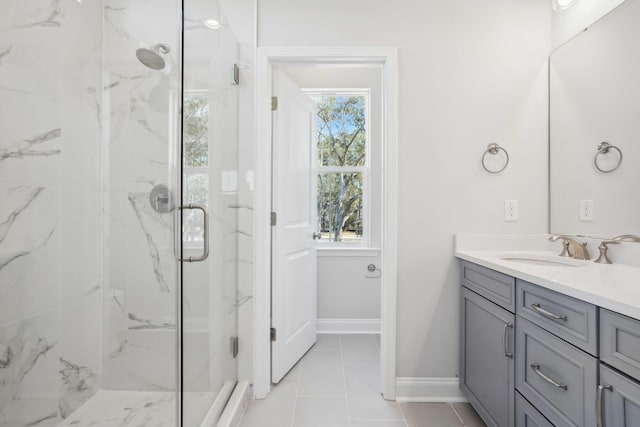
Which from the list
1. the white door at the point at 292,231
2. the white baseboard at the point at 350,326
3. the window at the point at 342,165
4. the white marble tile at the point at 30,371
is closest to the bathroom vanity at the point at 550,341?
the white door at the point at 292,231

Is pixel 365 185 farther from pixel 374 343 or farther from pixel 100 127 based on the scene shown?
pixel 100 127

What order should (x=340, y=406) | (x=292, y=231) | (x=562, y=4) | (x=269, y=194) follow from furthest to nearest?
(x=292, y=231) → (x=269, y=194) → (x=340, y=406) → (x=562, y=4)

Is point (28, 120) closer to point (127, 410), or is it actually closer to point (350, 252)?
point (127, 410)

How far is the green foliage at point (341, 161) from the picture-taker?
3.27 meters

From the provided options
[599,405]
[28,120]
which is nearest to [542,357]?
[599,405]

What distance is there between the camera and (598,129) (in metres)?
1.63

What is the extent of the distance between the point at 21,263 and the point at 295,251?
1.50 m

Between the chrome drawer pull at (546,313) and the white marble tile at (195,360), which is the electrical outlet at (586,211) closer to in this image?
the chrome drawer pull at (546,313)

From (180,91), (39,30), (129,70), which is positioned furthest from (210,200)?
(39,30)

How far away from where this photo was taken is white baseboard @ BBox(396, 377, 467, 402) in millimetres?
1944

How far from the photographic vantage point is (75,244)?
1.21m

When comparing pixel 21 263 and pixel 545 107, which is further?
pixel 545 107

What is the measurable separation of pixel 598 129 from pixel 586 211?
16.1 inches

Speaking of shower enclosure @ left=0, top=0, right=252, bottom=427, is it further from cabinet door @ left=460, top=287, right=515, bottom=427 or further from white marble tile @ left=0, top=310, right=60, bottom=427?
cabinet door @ left=460, top=287, right=515, bottom=427
